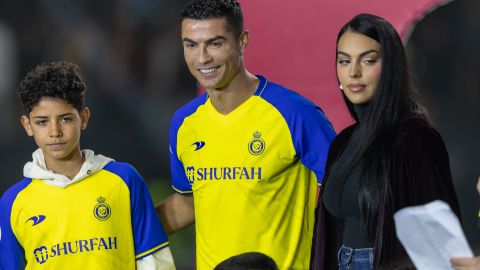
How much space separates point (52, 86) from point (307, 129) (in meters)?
0.81

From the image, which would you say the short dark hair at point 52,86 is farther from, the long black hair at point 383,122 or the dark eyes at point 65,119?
the long black hair at point 383,122

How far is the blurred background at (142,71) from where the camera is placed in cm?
560

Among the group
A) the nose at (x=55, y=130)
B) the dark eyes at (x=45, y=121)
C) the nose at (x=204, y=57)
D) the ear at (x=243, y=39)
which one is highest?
the ear at (x=243, y=39)

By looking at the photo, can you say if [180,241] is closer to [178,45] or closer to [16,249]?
[178,45]

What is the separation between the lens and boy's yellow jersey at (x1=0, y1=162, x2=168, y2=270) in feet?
10.3

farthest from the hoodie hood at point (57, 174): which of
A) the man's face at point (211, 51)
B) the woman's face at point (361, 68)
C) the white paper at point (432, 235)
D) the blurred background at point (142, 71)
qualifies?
the blurred background at point (142, 71)

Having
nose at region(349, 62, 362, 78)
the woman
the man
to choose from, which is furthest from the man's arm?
nose at region(349, 62, 362, 78)

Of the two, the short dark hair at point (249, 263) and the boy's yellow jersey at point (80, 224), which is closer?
the short dark hair at point (249, 263)

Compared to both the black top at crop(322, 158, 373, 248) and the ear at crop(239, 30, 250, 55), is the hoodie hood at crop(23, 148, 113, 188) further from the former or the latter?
the black top at crop(322, 158, 373, 248)

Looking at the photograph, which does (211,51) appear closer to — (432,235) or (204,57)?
(204,57)

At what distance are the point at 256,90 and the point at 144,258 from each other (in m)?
0.65

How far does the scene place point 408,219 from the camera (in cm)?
206

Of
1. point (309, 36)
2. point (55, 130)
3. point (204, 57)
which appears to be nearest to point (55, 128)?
point (55, 130)

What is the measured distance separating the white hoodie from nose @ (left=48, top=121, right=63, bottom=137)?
0.13 metres
